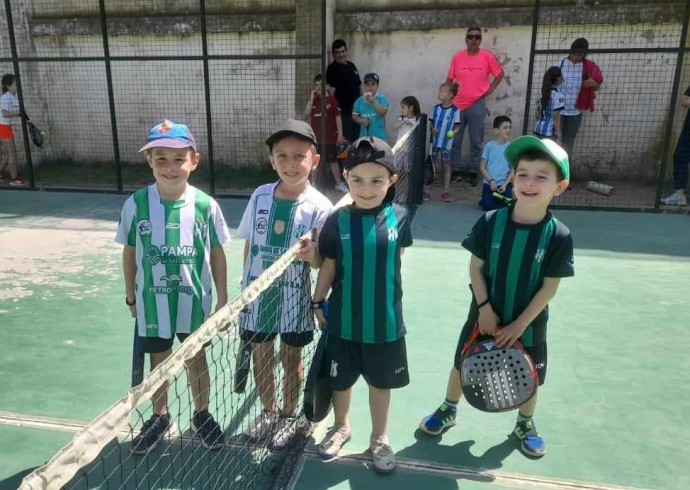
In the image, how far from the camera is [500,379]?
2402 millimetres

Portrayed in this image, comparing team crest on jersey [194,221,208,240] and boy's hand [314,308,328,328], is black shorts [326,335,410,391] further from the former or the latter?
team crest on jersey [194,221,208,240]

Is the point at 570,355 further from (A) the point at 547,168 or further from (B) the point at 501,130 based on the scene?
(B) the point at 501,130

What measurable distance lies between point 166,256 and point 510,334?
1.46 m

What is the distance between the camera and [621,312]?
13.6 ft

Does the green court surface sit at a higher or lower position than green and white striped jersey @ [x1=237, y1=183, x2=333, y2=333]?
lower

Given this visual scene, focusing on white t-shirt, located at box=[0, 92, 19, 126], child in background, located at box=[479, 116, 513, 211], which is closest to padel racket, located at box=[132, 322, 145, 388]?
child in background, located at box=[479, 116, 513, 211]

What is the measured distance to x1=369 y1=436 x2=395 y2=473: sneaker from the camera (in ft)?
8.25

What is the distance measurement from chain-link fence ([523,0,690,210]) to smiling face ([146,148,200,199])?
6.40m

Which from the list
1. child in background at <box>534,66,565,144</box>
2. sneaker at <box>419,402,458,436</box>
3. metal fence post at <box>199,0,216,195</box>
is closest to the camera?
sneaker at <box>419,402,458,436</box>

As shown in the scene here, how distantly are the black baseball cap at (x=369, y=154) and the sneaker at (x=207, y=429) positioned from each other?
129cm

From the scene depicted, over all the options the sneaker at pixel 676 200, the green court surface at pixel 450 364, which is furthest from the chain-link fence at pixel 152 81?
the sneaker at pixel 676 200

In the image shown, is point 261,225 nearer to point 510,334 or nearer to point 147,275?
point 147,275

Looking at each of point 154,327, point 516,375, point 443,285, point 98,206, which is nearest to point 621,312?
point 443,285

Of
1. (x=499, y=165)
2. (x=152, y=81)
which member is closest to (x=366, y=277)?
(x=499, y=165)
